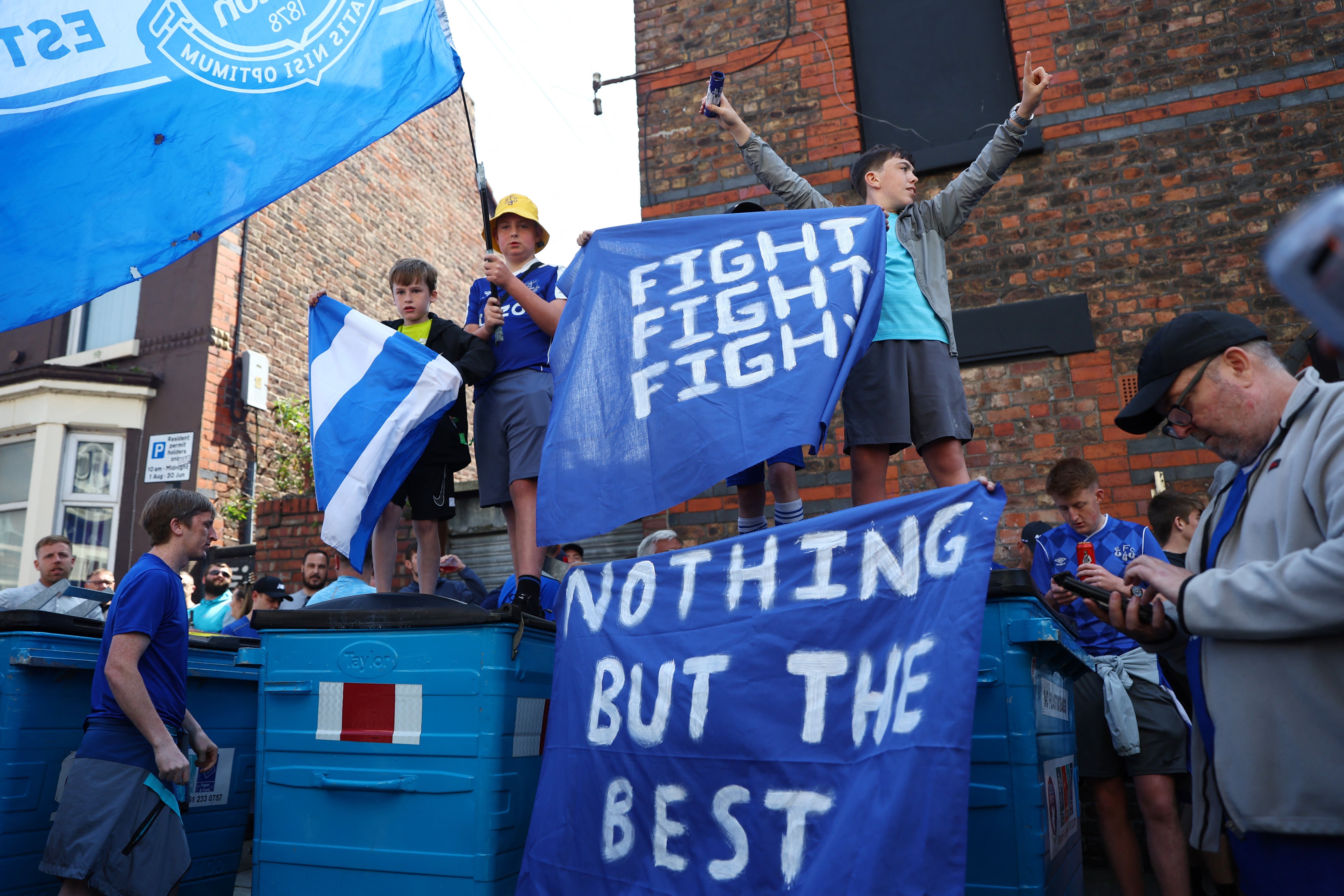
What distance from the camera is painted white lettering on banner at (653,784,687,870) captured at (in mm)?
2416

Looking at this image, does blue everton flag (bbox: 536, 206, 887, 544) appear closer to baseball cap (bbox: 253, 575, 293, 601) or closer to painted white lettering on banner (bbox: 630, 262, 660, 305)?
painted white lettering on banner (bbox: 630, 262, 660, 305)

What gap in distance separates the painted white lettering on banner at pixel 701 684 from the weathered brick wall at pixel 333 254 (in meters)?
9.17

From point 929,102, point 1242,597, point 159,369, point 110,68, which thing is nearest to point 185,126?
point 110,68

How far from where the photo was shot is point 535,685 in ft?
9.82

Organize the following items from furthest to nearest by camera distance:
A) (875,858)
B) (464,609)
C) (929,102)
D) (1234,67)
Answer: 1. (929,102)
2. (1234,67)
3. (464,609)
4. (875,858)

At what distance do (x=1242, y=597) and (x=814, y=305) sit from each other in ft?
5.28

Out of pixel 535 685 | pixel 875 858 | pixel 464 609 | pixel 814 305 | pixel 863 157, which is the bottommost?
pixel 875 858

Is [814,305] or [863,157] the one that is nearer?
[814,305]

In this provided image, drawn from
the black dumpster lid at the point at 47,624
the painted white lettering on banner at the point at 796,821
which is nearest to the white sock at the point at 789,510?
the painted white lettering on banner at the point at 796,821

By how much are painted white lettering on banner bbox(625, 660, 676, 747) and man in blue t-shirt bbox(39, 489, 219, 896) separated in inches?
67.2

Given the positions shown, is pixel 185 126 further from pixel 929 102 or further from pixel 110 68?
pixel 929 102

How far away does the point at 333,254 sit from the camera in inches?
506

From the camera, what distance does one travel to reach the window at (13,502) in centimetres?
1080

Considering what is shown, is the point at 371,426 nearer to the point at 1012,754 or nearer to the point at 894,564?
the point at 894,564
